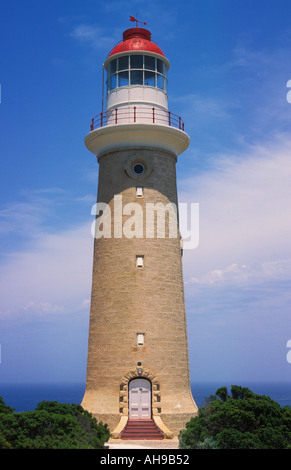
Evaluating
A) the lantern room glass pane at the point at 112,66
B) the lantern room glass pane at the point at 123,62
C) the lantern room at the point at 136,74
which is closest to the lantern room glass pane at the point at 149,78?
the lantern room at the point at 136,74

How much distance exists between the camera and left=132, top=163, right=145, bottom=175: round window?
94.2 ft

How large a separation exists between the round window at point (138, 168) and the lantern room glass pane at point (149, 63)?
499cm

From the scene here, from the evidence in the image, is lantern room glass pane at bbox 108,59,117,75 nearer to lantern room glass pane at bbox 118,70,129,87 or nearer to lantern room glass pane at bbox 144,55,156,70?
lantern room glass pane at bbox 118,70,129,87

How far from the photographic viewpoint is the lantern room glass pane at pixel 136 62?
96.5 ft

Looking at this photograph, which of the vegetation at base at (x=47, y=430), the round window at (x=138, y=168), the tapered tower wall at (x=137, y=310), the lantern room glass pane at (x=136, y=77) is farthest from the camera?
the lantern room glass pane at (x=136, y=77)

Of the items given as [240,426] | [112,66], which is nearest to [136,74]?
[112,66]

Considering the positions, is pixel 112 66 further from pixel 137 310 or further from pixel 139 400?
pixel 139 400

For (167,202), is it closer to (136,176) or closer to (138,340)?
(136,176)

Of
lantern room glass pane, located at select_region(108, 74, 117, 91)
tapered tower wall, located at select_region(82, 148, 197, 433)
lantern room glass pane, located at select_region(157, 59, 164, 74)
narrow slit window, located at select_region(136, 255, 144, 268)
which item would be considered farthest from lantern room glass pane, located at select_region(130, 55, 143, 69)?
narrow slit window, located at select_region(136, 255, 144, 268)

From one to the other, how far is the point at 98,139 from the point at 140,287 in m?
7.67

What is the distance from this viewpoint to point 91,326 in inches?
1111

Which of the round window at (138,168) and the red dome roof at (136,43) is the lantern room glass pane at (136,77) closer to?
the red dome roof at (136,43)

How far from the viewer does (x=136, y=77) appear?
2941cm

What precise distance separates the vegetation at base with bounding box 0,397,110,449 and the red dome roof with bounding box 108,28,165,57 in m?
17.5
